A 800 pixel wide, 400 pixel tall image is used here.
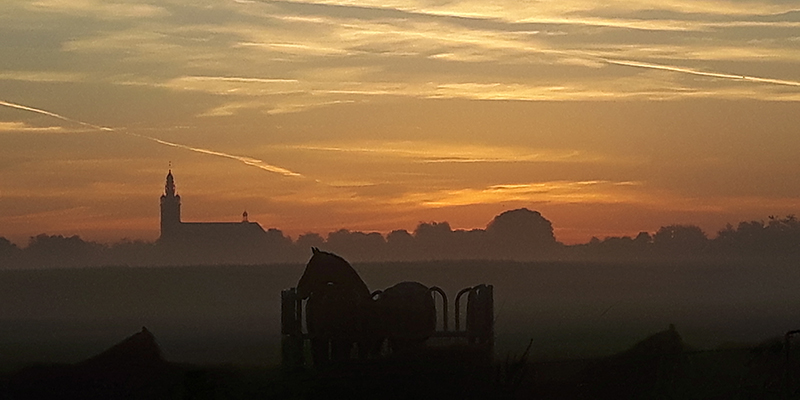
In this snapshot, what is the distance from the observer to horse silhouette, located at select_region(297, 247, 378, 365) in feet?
78.6

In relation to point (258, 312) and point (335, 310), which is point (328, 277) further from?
point (258, 312)

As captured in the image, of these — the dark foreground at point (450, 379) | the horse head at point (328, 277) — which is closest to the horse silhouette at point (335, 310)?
the horse head at point (328, 277)

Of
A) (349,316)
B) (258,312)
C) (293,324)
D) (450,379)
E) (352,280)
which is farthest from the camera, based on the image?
(258,312)

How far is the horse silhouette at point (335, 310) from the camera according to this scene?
24.0 m

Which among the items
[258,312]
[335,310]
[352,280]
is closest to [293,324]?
[335,310]

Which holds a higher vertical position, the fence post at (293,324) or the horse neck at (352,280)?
the horse neck at (352,280)

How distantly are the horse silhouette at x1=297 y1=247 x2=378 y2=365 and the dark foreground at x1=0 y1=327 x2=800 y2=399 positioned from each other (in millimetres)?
2184

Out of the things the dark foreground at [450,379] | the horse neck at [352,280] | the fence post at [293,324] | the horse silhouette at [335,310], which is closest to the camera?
the dark foreground at [450,379]

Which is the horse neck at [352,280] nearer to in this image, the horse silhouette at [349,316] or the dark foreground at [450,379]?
the horse silhouette at [349,316]

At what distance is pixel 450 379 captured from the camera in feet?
64.0

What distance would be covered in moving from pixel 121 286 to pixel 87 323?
4856 cm

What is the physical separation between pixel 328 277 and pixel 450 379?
5.41 metres

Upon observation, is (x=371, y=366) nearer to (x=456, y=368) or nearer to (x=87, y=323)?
(x=456, y=368)

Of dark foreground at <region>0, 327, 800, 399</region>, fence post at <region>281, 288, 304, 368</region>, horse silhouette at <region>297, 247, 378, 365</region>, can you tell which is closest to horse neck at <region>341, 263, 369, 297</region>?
horse silhouette at <region>297, 247, 378, 365</region>
